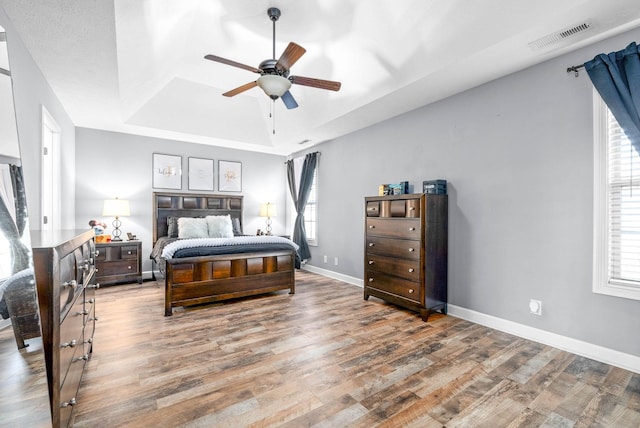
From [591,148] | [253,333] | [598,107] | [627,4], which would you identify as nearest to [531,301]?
[591,148]

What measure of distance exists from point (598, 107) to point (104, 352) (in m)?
4.48

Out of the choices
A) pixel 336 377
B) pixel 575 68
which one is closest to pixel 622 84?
pixel 575 68

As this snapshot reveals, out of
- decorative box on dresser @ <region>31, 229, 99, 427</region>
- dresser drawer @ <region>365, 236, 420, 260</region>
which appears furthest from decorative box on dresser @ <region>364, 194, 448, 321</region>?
decorative box on dresser @ <region>31, 229, 99, 427</region>

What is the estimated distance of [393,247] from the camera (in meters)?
3.54

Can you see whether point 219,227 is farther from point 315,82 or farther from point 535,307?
point 535,307

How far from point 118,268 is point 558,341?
5585 mm

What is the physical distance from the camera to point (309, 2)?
111 inches

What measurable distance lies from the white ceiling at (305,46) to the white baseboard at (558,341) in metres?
2.46

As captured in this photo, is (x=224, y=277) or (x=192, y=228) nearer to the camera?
(x=224, y=277)

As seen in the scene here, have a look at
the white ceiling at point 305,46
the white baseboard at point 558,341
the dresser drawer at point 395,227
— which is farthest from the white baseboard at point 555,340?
the white ceiling at point 305,46

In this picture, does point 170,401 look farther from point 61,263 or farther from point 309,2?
point 309,2

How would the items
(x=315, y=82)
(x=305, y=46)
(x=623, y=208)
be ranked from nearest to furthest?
1. (x=623, y=208)
2. (x=315, y=82)
3. (x=305, y=46)

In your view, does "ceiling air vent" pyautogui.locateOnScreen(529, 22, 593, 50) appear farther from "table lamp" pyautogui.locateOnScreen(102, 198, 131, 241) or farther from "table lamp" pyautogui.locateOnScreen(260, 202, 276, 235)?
"table lamp" pyautogui.locateOnScreen(102, 198, 131, 241)

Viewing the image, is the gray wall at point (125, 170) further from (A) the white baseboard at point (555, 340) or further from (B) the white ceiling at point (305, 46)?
(A) the white baseboard at point (555, 340)
